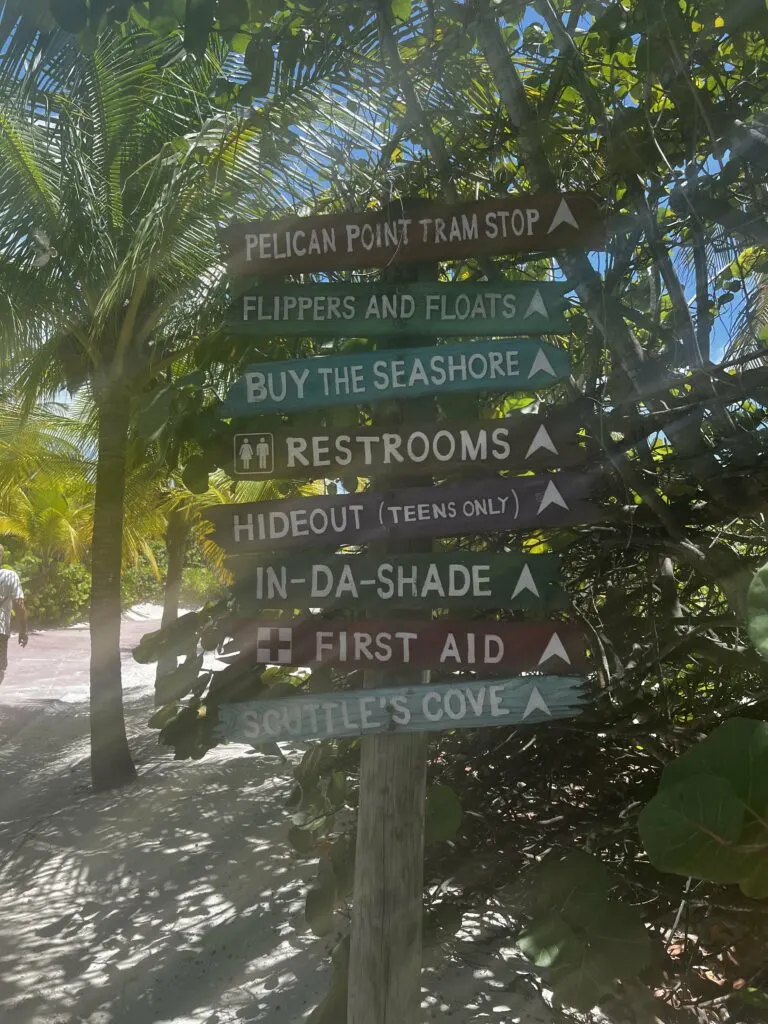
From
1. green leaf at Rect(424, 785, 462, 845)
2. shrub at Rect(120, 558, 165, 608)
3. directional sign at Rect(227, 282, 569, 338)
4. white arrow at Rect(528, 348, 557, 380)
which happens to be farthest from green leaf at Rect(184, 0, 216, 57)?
shrub at Rect(120, 558, 165, 608)

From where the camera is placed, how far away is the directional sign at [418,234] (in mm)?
1975

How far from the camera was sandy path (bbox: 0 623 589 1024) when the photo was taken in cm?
293

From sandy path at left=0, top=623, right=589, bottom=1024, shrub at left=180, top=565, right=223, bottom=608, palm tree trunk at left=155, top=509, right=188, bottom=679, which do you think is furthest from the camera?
shrub at left=180, top=565, right=223, bottom=608

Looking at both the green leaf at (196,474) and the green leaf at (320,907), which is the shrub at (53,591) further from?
the green leaf at (196,474)

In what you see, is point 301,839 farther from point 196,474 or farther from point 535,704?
point 196,474

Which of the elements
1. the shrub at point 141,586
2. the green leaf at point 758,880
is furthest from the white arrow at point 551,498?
the shrub at point 141,586

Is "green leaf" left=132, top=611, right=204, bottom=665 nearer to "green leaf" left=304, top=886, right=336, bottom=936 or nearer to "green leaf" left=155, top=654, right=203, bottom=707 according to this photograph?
"green leaf" left=155, top=654, right=203, bottom=707

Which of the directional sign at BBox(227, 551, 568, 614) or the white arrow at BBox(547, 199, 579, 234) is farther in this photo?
the white arrow at BBox(547, 199, 579, 234)

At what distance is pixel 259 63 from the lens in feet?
7.00

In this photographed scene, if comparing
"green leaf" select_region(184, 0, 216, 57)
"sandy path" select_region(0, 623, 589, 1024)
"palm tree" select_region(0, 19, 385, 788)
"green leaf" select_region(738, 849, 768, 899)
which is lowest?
"sandy path" select_region(0, 623, 589, 1024)

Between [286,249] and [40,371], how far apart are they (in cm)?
511

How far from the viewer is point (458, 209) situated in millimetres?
1997

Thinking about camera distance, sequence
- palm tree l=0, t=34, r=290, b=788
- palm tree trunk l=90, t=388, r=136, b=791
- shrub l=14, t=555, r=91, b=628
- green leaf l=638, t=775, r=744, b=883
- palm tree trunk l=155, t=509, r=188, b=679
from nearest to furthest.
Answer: green leaf l=638, t=775, r=744, b=883
palm tree l=0, t=34, r=290, b=788
palm tree trunk l=90, t=388, r=136, b=791
palm tree trunk l=155, t=509, r=188, b=679
shrub l=14, t=555, r=91, b=628

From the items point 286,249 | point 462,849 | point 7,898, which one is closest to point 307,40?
point 286,249
